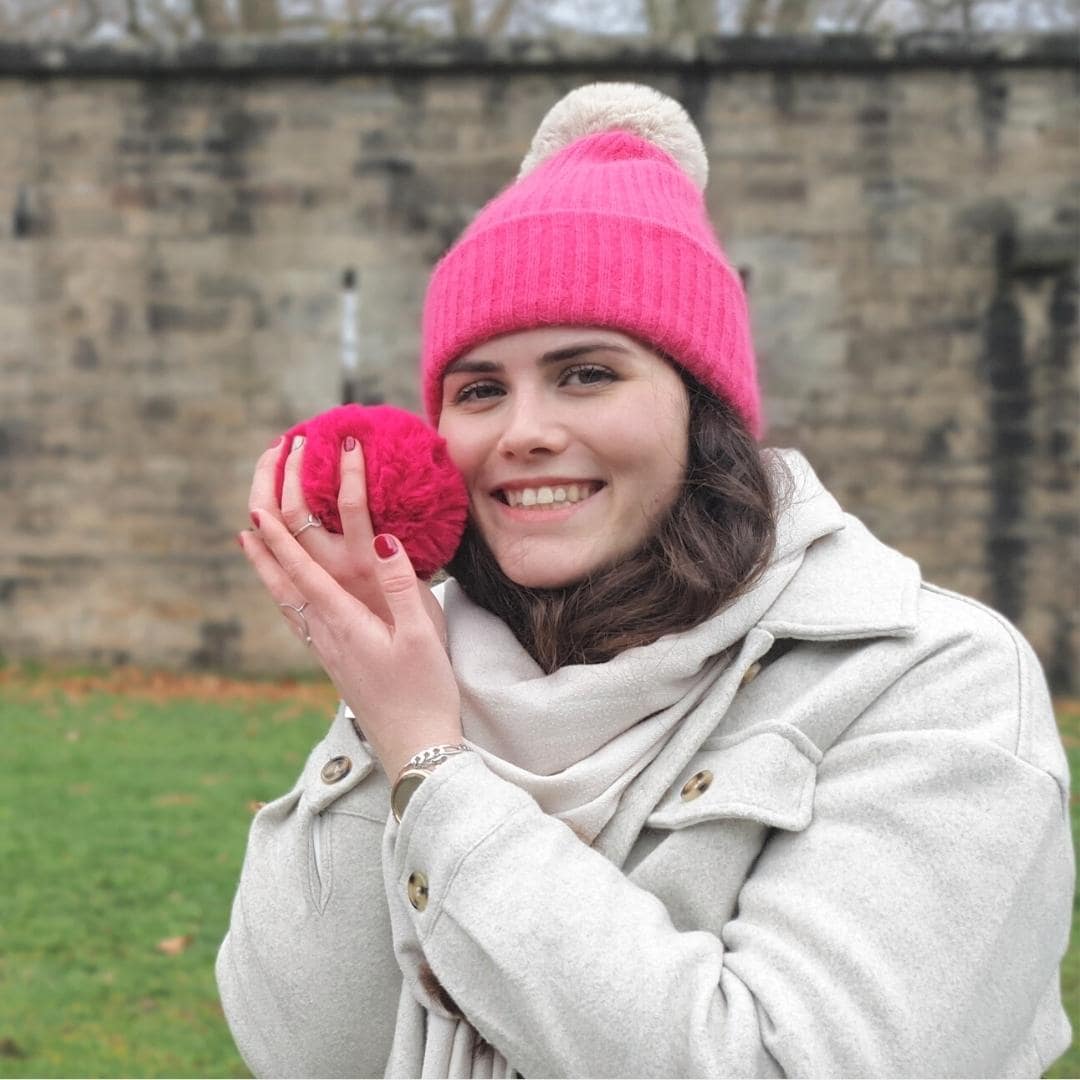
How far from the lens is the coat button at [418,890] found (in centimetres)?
148

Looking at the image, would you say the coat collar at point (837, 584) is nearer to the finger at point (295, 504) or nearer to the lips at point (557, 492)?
the lips at point (557, 492)

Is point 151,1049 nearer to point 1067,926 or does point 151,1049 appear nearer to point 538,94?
point 1067,926

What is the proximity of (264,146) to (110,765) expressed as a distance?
596 cm

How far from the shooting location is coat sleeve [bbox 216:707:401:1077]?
1736mm

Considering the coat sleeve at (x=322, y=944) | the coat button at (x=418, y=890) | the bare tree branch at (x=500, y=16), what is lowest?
the coat sleeve at (x=322, y=944)

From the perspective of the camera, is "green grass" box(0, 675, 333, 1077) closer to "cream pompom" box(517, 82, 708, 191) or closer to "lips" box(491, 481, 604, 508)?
"lips" box(491, 481, 604, 508)

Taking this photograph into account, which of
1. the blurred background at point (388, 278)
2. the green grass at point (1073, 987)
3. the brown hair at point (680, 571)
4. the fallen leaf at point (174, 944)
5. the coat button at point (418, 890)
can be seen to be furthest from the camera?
the blurred background at point (388, 278)

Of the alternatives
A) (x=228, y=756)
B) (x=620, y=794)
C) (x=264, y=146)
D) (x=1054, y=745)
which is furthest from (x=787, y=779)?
(x=264, y=146)

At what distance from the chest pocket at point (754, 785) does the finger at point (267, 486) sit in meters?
0.68

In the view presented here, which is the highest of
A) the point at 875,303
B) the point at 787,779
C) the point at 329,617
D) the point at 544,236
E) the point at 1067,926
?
the point at 544,236

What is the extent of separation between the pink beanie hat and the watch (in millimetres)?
621

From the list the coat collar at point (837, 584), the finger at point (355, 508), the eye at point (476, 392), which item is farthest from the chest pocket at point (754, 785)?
the eye at point (476, 392)

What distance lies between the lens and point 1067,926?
149 centimetres

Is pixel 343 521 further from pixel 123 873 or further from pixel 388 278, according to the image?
pixel 388 278
